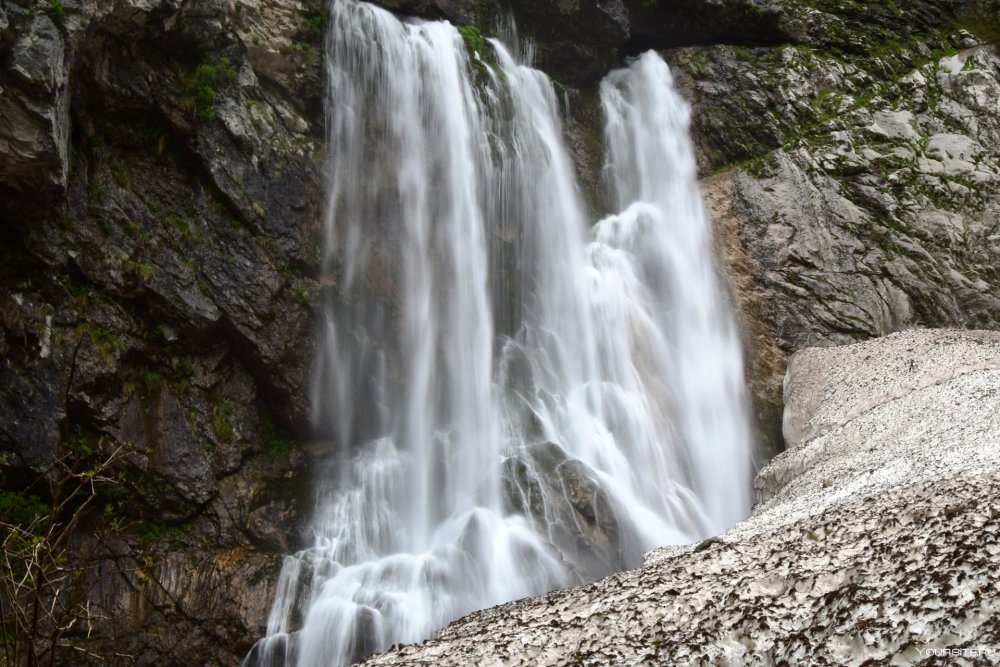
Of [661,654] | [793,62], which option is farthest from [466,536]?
[793,62]

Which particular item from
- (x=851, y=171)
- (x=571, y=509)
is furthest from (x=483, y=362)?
(x=851, y=171)

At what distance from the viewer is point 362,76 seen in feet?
58.3

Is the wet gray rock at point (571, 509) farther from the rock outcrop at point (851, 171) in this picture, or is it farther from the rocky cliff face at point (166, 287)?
the rock outcrop at point (851, 171)

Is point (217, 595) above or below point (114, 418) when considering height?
below

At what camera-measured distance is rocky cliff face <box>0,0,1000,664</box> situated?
12.3 metres

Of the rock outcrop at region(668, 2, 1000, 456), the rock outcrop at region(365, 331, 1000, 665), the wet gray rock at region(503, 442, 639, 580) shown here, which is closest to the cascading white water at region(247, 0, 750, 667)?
the wet gray rock at region(503, 442, 639, 580)

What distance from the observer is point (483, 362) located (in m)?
17.0

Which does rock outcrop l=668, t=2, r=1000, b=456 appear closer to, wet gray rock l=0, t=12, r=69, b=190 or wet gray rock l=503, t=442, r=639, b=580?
wet gray rock l=503, t=442, r=639, b=580

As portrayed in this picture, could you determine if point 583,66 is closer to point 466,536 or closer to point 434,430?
point 434,430

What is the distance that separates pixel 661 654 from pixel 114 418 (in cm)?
1060

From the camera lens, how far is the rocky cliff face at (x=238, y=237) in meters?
12.3

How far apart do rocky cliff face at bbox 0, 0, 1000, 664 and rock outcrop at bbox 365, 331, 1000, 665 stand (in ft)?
1.09

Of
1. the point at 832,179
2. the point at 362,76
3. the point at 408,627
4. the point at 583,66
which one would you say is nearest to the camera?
the point at 408,627

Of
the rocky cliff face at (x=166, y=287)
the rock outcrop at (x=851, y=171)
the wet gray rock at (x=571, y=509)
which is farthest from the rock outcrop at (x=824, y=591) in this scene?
the rock outcrop at (x=851, y=171)
